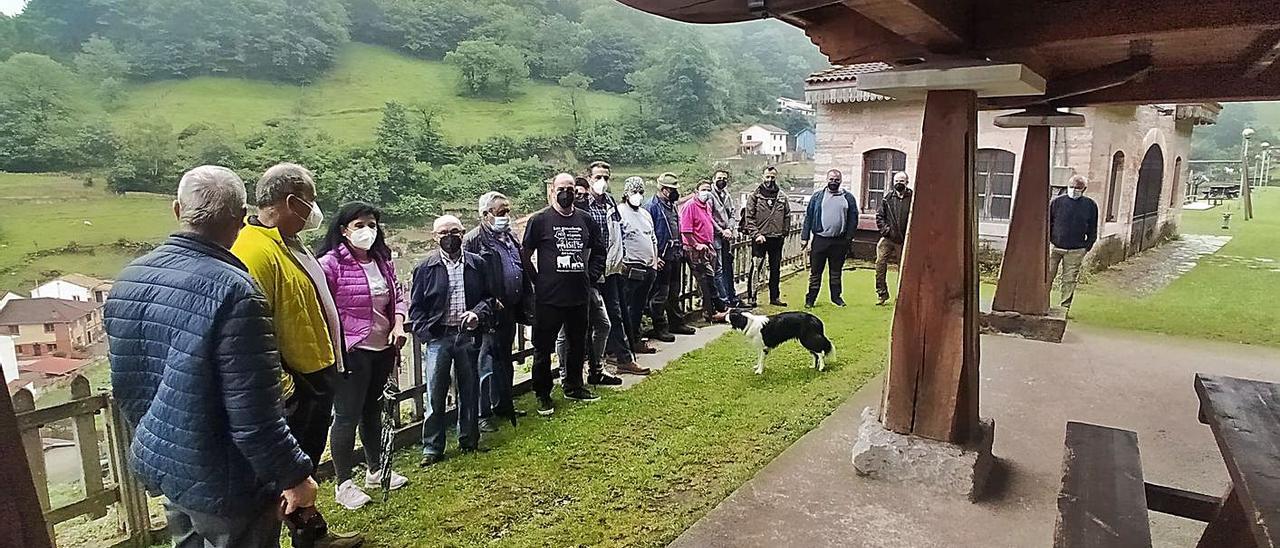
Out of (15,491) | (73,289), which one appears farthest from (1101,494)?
(73,289)

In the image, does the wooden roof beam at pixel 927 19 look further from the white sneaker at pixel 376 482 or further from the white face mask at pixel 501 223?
the white sneaker at pixel 376 482

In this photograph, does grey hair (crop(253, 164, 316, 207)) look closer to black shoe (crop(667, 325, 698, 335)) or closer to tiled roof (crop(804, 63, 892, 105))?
black shoe (crop(667, 325, 698, 335))

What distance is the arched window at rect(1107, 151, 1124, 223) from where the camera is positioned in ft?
35.7

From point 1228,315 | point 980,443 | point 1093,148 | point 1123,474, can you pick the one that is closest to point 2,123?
point 980,443

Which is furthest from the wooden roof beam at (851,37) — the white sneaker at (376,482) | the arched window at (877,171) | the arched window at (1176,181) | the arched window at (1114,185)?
the arched window at (1176,181)

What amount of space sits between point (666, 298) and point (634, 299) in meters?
0.65

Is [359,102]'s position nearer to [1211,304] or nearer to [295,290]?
[295,290]

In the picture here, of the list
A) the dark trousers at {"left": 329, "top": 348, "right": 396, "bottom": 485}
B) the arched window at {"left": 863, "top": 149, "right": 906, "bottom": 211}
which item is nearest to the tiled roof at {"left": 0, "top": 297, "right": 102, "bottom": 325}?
the dark trousers at {"left": 329, "top": 348, "right": 396, "bottom": 485}

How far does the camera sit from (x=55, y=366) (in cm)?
319

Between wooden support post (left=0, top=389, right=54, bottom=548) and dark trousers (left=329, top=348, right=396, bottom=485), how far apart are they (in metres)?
2.07

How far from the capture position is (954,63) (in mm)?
2953

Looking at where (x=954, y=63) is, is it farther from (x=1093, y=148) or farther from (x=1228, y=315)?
(x=1093, y=148)

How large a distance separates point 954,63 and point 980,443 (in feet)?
5.83

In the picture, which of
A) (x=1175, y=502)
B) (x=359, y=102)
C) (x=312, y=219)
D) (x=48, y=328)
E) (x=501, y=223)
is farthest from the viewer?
(x=359, y=102)
